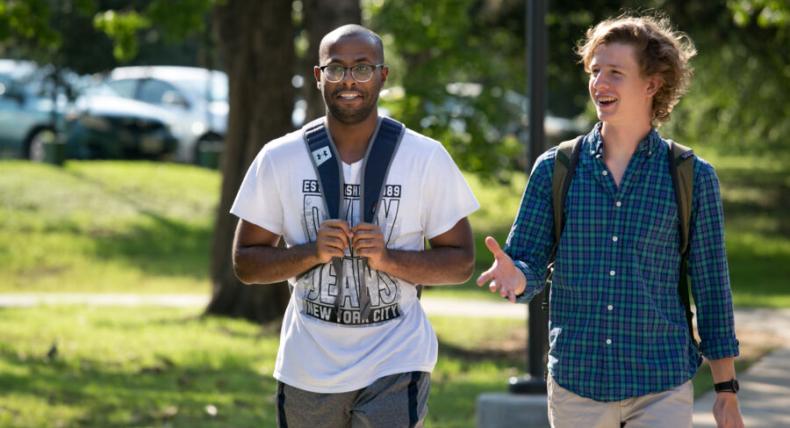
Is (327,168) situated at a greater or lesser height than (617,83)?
lesser

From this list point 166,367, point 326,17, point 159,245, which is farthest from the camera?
point 159,245

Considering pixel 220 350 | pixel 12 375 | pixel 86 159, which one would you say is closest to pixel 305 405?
pixel 12 375

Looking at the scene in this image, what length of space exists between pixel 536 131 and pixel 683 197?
385 centimetres

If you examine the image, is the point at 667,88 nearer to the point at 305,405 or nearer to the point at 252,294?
the point at 305,405

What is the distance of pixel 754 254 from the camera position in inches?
918

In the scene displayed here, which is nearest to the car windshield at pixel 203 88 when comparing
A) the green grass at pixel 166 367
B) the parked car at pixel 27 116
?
the parked car at pixel 27 116

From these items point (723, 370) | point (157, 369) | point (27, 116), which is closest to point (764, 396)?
point (157, 369)

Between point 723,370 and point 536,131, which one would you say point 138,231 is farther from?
point 723,370

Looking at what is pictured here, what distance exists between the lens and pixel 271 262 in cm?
408

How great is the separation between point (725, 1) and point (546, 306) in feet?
61.3

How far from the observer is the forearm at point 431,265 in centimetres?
399

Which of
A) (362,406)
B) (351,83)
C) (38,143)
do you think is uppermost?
(38,143)

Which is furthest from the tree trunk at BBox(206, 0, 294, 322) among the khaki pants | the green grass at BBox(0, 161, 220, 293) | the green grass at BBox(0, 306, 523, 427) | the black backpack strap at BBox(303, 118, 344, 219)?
the khaki pants

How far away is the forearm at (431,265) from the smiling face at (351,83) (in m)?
0.44
